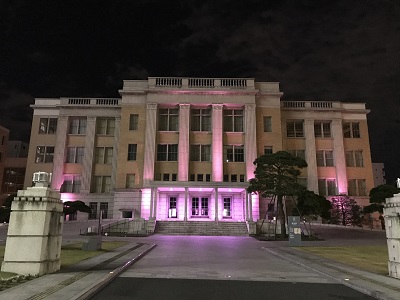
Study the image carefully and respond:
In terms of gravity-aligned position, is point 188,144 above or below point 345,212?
above

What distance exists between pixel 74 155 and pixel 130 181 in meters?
10.7

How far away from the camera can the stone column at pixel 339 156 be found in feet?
151

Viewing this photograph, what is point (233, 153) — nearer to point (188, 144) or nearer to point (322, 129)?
point (188, 144)

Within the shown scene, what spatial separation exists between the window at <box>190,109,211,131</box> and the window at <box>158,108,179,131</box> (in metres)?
2.25

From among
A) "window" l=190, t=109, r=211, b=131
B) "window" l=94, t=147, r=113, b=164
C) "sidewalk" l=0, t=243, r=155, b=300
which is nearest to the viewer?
"sidewalk" l=0, t=243, r=155, b=300

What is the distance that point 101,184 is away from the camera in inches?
1842

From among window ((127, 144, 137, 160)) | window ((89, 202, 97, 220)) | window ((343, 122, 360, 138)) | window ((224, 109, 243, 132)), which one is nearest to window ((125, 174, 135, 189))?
window ((127, 144, 137, 160))

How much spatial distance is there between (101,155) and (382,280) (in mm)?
43305

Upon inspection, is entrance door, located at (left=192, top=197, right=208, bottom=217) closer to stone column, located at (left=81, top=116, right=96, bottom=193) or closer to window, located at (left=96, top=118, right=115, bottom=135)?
stone column, located at (left=81, top=116, right=96, bottom=193)

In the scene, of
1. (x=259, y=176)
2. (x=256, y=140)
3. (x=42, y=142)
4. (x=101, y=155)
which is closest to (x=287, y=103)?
(x=256, y=140)

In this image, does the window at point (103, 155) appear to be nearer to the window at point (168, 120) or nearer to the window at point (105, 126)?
the window at point (105, 126)

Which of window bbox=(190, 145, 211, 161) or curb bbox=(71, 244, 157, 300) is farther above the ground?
window bbox=(190, 145, 211, 161)

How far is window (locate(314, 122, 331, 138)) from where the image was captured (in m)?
48.9

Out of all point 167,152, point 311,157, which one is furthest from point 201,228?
point 311,157
